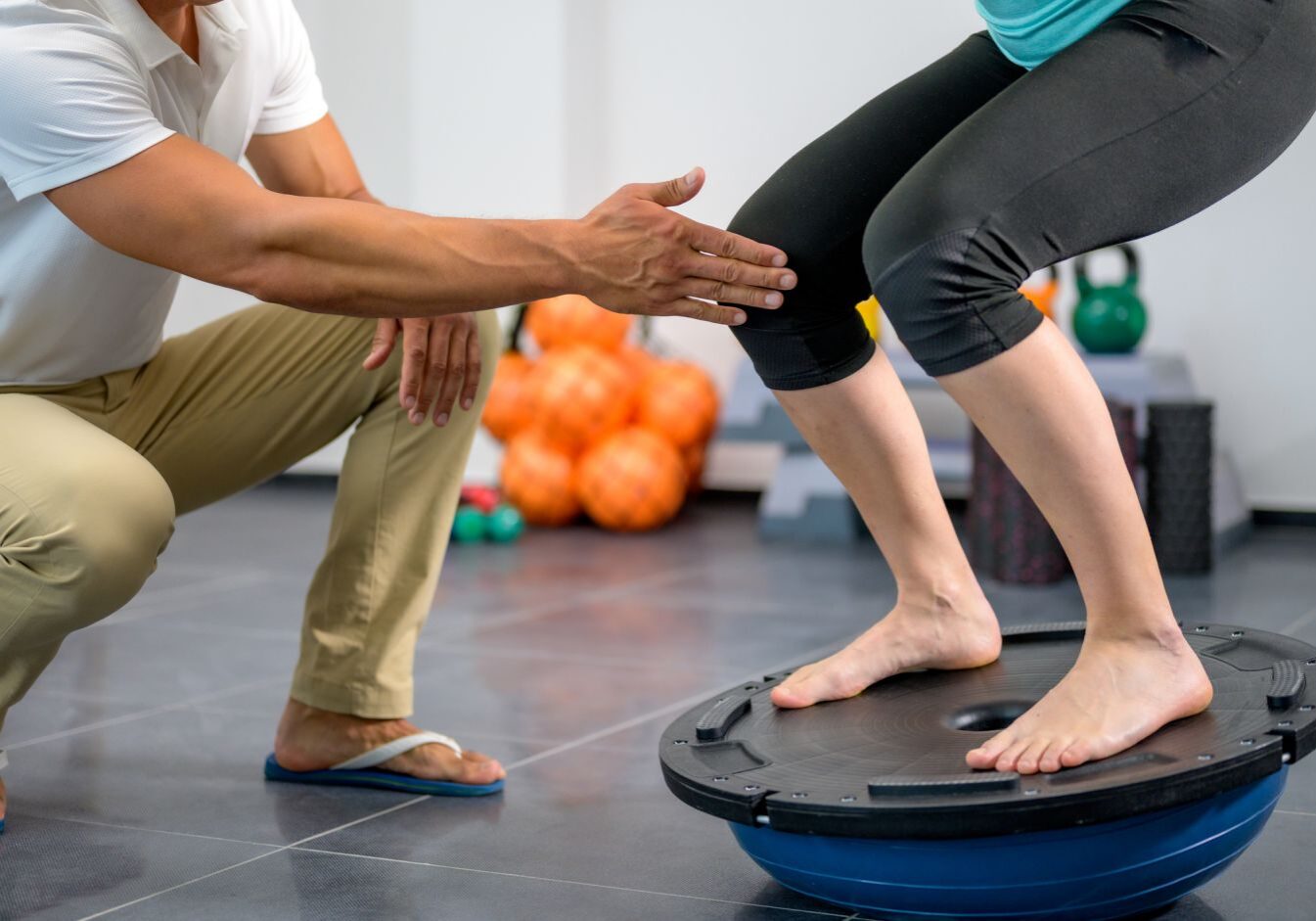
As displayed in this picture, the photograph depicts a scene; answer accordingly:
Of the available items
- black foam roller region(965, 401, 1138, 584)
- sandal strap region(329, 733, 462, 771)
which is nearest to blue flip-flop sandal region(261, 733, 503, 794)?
sandal strap region(329, 733, 462, 771)

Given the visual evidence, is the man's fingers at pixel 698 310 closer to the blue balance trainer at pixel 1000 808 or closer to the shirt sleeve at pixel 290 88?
the blue balance trainer at pixel 1000 808

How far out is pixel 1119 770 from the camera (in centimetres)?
125

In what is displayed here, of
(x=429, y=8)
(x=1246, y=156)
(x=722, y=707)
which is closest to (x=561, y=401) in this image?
(x=429, y=8)

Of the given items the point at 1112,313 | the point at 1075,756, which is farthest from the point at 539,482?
the point at 1075,756

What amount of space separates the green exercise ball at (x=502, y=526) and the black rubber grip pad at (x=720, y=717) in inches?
96.2

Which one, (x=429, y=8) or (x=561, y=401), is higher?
(x=429, y=8)

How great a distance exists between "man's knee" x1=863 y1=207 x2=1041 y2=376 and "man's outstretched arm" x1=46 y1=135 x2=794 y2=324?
0.66 ft

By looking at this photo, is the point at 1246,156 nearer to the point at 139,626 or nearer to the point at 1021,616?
the point at 1021,616

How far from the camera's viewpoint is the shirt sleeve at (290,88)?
1943 millimetres

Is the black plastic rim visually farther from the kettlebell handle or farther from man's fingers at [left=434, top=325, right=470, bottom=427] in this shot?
the kettlebell handle

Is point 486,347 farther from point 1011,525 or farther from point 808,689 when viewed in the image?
point 1011,525

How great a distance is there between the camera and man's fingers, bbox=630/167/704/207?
1.46m

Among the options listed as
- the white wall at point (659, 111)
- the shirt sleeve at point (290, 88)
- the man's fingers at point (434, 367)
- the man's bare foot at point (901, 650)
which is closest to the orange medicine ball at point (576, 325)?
the white wall at point (659, 111)

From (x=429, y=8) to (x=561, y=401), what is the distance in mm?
1413
